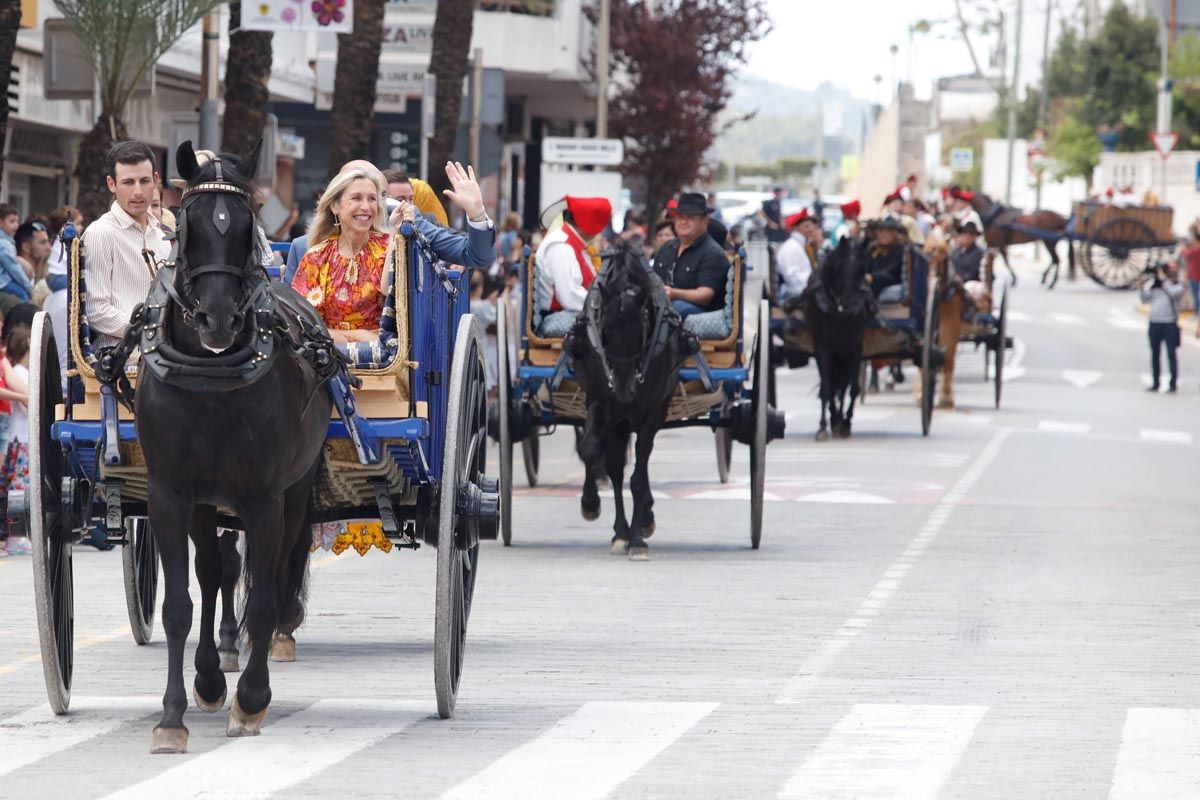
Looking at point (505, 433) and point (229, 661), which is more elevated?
point (505, 433)

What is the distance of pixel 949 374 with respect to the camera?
3109cm

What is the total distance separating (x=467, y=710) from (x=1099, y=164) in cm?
6842

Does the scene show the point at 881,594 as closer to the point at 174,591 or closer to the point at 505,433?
the point at 505,433

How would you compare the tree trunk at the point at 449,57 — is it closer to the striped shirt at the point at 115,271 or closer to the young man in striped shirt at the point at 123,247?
the young man in striped shirt at the point at 123,247

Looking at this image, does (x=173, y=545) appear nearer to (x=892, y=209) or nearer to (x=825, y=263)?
(x=825, y=263)

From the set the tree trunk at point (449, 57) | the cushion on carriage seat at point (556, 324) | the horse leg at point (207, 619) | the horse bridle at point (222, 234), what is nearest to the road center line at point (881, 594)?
the horse leg at point (207, 619)

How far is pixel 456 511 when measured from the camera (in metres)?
9.15

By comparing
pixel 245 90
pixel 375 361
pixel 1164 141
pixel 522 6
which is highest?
pixel 522 6

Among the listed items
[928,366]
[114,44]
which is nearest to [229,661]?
[114,44]

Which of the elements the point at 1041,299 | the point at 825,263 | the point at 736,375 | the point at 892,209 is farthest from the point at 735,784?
the point at 1041,299

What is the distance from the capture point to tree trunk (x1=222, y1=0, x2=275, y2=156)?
2358 cm

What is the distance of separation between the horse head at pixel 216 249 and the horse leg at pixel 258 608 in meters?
0.70

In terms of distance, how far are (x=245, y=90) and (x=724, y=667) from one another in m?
14.2

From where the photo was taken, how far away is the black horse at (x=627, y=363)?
48.9 ft
